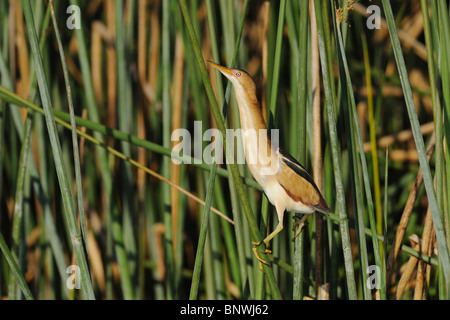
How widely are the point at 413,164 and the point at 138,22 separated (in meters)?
1.14

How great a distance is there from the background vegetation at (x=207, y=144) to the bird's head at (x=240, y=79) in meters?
0.03

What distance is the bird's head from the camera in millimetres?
966

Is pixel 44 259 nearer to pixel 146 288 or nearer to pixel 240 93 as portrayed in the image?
pixel 146 288

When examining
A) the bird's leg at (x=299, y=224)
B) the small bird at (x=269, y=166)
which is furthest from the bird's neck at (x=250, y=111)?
the bird's leg at (x=299, y=224)

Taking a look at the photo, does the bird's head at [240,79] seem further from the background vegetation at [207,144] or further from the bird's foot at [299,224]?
the bird's foot at [299,224]

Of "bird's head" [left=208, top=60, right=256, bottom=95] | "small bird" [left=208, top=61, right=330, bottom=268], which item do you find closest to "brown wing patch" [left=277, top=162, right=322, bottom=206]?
"small bird" [left=208, top=61, right=330, bottom=268]

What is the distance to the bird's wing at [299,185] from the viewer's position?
99cm

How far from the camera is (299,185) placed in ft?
3.30

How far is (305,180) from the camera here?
102 centimetres

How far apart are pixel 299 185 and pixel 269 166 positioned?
7 cm

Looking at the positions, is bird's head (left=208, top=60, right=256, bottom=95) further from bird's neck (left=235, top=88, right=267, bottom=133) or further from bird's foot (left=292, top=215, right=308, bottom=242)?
bird's foot (left=292, top=215, right=308, bottom=242)

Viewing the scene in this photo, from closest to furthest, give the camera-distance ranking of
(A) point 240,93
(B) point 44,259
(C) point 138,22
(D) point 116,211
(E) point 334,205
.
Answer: (A) point 240,93 < (E) point 334,205 < (D) point 116,211 < (B) point 44,259 < (C) point 138,22

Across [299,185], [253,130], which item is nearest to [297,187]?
[299,185]

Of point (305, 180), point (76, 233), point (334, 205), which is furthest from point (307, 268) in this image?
point (76, 233)
